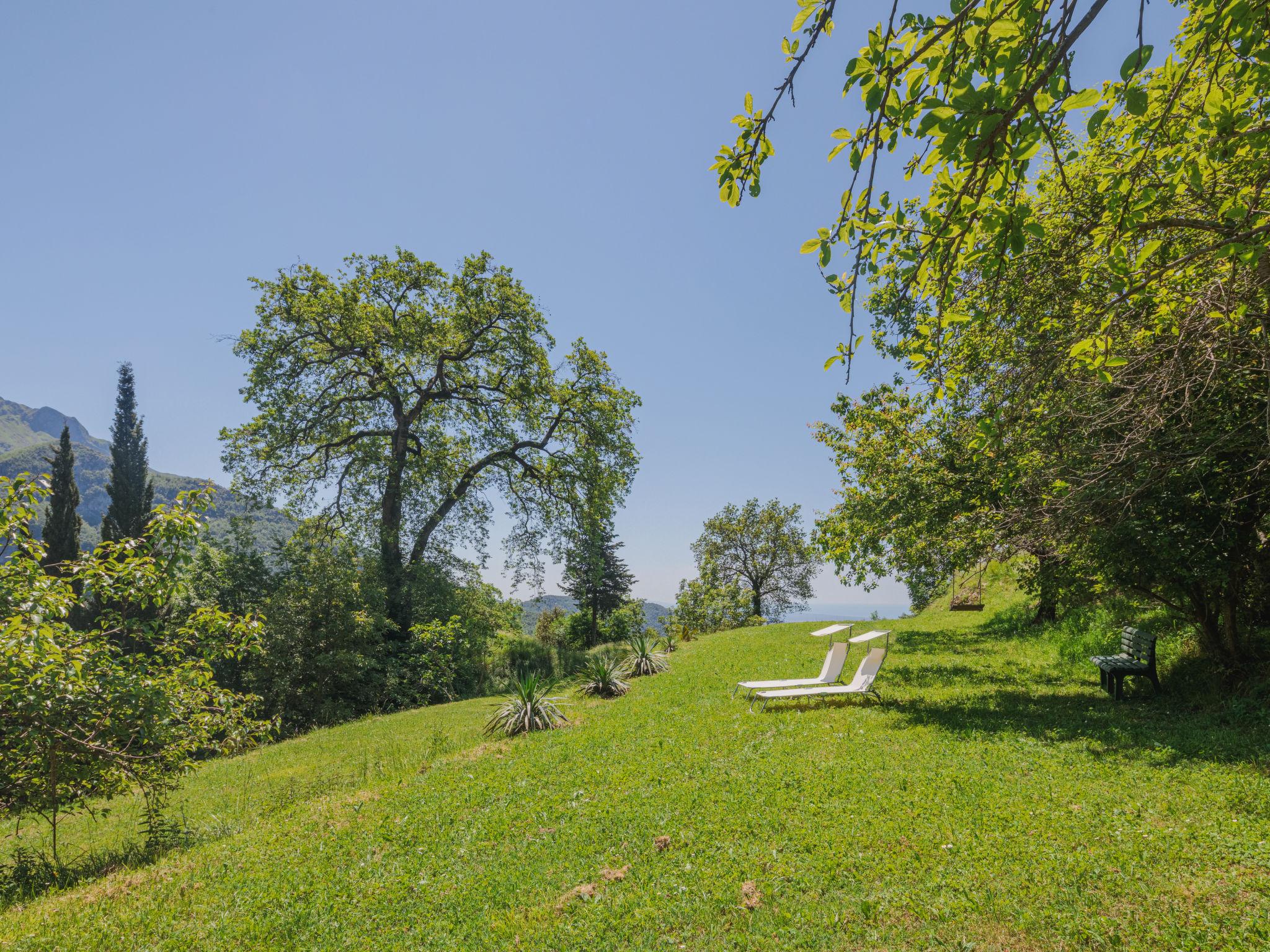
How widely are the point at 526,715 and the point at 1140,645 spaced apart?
9792 mm

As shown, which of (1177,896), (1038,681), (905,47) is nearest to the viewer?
(905,47)

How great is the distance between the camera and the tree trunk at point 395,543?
19281mm

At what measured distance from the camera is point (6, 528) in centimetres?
538

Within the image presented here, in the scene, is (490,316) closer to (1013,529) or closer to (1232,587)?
(1013,529)

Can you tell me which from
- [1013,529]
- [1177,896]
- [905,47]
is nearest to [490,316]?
[1013,529]

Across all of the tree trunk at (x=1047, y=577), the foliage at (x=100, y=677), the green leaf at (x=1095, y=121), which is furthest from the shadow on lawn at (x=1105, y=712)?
the foliage at (x=100, y=677)

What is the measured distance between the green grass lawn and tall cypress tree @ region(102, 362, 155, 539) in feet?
118

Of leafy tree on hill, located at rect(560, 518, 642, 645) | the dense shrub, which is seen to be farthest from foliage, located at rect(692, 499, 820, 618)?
the dense shrub

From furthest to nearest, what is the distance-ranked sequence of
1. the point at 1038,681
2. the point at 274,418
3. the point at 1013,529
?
the point at 274,418, the point at 1038,681, the point at 1013,529

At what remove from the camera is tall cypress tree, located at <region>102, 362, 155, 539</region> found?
37375 millimetres

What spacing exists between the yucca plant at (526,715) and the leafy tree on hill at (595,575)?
9.95 meters

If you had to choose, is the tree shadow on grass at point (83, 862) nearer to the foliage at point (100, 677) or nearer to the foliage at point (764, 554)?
the foliage at point (100, 677)

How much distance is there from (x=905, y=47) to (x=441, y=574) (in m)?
21.2

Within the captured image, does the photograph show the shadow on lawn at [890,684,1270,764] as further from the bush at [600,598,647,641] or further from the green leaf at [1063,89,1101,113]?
the bush at [600,598,647,641]
